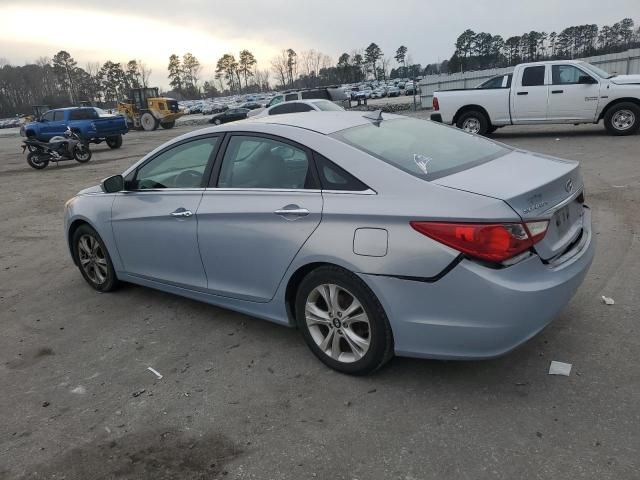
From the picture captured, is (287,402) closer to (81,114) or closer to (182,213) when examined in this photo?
(182,213)

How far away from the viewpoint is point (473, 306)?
271 centimetres

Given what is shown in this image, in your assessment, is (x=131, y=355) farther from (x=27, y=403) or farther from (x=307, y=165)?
(x=307, y=165)

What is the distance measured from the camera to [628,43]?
76.2 metres

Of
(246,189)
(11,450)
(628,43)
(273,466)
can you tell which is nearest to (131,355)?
(11,450)

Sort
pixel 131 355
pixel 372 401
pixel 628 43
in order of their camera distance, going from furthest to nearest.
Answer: pixel 628 43, pixel 131 355, pixel 372 401

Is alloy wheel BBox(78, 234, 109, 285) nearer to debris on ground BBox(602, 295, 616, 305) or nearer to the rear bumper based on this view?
the rear bumper

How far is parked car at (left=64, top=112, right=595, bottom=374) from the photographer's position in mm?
2736

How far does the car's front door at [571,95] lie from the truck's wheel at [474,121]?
165 centimetres

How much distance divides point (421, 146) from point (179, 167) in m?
1.96

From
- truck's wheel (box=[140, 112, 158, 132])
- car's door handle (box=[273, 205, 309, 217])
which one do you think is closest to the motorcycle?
car's door handle (box=[273, 205, 309, 217])

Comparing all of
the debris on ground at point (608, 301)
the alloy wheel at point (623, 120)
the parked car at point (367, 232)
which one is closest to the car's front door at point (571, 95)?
the alloy wheel at point (623, 120)

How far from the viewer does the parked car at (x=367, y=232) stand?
8.98 feet

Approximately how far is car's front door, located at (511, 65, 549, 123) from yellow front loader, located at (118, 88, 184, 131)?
2789 centimetres

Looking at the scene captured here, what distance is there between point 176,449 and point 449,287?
5.46 feet
